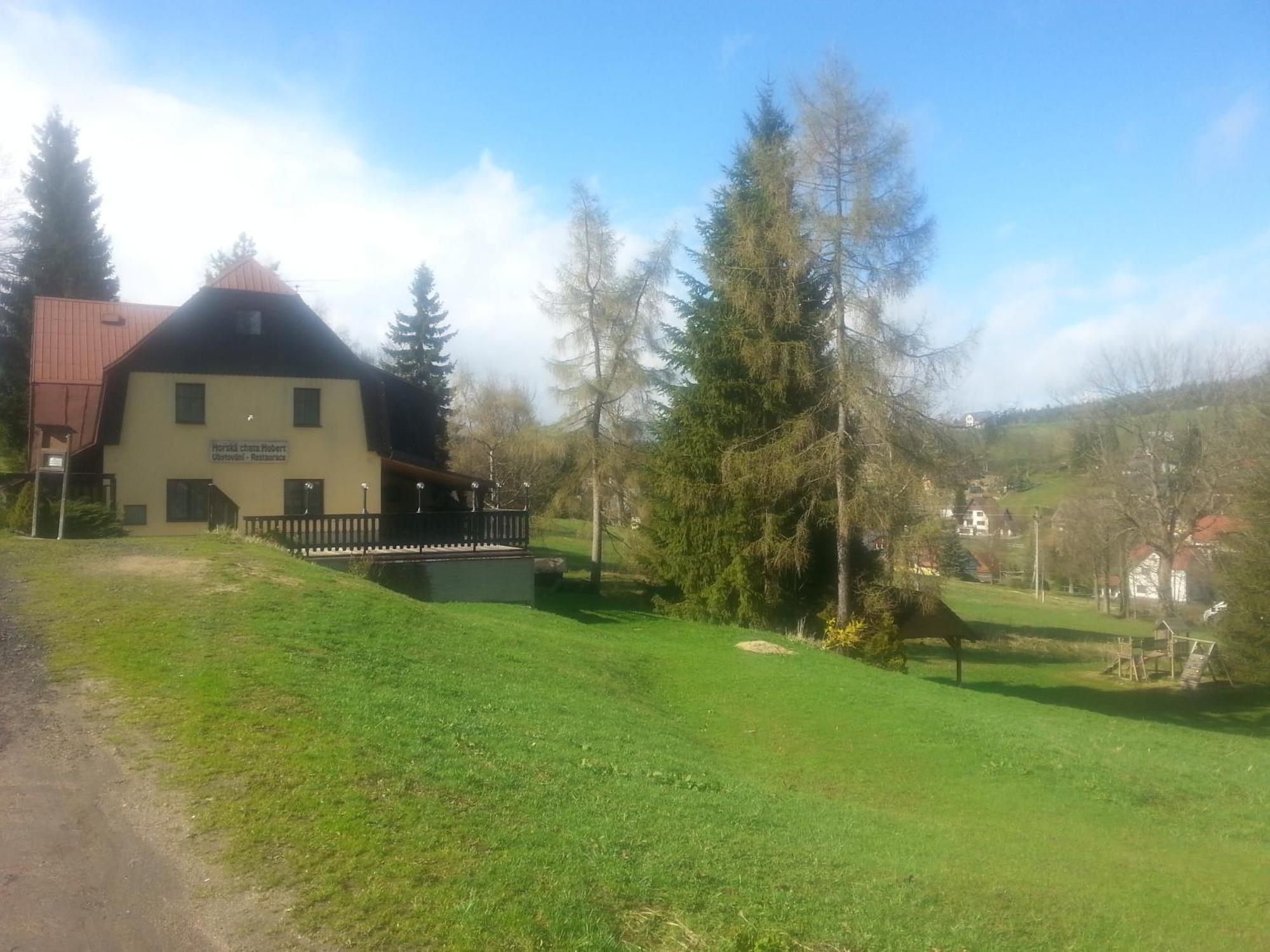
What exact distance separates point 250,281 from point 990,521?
203 feet

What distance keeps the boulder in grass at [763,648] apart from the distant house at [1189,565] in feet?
69.3

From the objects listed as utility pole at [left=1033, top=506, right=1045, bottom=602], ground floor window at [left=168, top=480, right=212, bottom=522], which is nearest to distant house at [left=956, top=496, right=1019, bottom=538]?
utility pole at [left=1033, top=506, right=1045, bottom=602]

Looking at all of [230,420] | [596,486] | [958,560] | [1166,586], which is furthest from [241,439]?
[958,560]

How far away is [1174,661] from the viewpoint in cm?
3522

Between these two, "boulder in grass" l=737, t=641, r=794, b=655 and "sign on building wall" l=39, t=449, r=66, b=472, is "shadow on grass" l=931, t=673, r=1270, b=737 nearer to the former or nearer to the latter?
"boulder in grass" l=737, t=641, r=794, b=655

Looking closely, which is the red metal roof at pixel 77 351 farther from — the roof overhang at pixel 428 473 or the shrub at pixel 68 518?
the roof overhang at pixel 428 473

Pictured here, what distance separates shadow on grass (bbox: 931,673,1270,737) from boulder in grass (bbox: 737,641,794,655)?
713 centimetres

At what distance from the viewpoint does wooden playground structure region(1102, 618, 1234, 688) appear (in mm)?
33000

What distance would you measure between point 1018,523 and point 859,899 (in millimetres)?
69019

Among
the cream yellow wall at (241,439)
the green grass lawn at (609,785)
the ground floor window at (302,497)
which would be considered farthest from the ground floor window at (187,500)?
the green grass lawn at (609,785)

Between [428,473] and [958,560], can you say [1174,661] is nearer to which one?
[958,560]

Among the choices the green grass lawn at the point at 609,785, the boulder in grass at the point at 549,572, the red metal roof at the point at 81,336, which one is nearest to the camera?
the green grass lawn at the point at 609,785

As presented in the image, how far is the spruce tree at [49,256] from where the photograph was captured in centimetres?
4297

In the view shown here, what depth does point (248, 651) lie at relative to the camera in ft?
34.3
